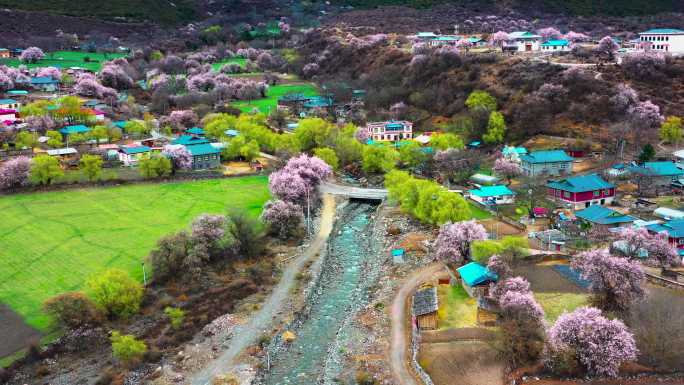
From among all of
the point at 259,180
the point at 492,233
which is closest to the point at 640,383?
the point at 492,233

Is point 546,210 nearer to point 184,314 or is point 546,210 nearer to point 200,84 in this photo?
point 184,314

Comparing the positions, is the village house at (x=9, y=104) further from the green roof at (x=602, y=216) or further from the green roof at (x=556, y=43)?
the green roof at (x=556, y=43)

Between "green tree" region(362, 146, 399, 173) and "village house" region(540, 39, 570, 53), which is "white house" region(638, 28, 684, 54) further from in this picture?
"green tree" region(362, 146, 399, 173)

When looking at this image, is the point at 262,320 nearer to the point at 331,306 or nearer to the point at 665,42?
the point at 331,306

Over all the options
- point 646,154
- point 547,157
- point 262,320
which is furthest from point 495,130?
point 262,320

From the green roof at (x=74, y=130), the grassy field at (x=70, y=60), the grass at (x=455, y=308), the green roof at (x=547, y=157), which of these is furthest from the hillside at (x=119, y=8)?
the grass at (x=455, y=308)

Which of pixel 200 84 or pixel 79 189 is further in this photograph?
pixel 200 84
